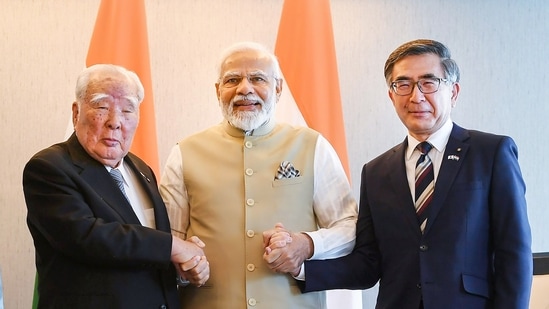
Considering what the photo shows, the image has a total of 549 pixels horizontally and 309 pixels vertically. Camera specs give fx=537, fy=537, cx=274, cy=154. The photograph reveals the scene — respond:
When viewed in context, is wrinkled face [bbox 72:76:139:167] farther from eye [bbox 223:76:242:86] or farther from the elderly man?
the elderly man

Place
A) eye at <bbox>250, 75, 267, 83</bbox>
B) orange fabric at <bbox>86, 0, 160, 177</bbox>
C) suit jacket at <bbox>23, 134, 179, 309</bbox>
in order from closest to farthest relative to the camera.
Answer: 1. suit jacket at <bbox>23, 134, 179, 309</bbox>
2. eye at <bbox>250, 75, 267, 83</bbox>
3. orange fabric at <bbox>86, 0, 160, 177</bbox>

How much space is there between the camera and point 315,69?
2645mm

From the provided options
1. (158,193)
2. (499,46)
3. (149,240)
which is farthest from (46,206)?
(499,46)

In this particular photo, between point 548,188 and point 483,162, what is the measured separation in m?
1.93

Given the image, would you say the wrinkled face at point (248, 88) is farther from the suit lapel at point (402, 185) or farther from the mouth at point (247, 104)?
the suit lapel at point (402, 185)

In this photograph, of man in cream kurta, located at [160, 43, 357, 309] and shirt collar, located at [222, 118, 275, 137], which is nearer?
man in cream kurta, located at [160, 43, 357, 309]

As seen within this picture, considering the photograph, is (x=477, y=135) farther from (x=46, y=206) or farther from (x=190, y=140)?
(x=46, y=206)

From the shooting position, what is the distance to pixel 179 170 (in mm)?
1960

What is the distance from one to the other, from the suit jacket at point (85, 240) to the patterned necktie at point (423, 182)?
2.56ft

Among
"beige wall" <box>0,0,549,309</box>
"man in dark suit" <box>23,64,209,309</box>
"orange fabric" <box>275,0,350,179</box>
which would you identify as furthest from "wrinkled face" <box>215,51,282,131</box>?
"beige wall" <box>0,0,549,309</box>

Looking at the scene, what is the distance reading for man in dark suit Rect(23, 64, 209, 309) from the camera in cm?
147

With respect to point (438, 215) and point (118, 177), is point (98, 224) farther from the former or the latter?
point (438, 215)

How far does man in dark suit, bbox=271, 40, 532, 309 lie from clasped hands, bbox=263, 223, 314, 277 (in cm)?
6

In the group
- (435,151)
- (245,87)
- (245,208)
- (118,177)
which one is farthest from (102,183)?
(435,151)
